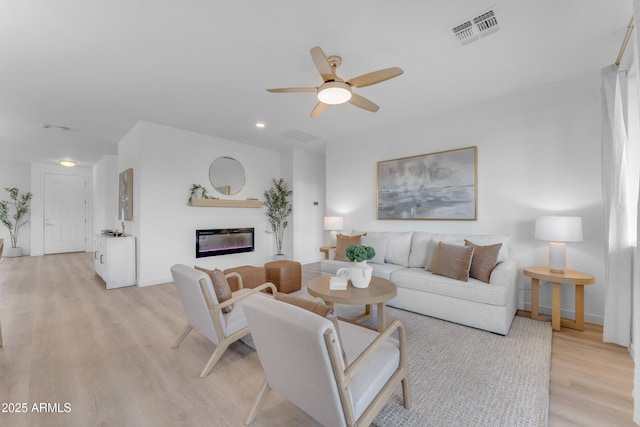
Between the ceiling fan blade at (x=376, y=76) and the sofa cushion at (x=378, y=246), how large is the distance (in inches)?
89.0

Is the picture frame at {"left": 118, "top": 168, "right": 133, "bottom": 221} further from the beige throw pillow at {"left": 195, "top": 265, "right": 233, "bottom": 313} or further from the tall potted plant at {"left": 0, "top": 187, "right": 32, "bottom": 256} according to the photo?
the tall potted plant at {"left": 0, "top": 187, "right": 32, "bottom": 256}

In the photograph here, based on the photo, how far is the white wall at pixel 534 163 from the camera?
2.89m

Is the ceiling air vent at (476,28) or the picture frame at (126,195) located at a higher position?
the ceiling air vent at (476,28)

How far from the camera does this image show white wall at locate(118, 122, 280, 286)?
4348 mm

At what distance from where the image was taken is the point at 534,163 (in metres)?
3.23

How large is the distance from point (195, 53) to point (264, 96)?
102 centimetres

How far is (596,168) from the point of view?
287 centimetres

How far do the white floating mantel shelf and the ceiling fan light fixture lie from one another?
3.28 metres

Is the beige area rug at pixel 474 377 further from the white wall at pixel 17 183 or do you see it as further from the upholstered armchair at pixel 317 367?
the white wall at pixel 17 183

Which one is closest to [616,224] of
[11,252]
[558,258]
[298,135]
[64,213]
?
A: [558,258]

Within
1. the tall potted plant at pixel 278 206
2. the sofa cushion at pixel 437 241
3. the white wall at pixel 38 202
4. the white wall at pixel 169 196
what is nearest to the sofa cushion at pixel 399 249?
the sofa cushion at pixel 437 241

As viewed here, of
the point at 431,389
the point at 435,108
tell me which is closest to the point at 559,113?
the point at 435,108

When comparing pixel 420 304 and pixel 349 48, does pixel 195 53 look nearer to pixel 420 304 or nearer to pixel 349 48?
pixel 349 48

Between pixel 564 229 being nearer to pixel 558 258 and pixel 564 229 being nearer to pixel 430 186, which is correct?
pixel 558 258
